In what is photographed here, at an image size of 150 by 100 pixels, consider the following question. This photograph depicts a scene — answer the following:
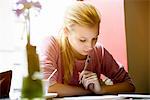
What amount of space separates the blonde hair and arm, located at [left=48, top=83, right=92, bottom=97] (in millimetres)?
42

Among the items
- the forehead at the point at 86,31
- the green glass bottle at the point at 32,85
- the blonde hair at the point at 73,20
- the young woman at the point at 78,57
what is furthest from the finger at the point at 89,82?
Answer: the green glass bottle at the point at 32,85

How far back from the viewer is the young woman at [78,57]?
5.63ft

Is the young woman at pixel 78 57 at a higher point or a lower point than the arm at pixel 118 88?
higher

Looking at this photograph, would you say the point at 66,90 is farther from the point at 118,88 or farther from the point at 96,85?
the point at 118,88

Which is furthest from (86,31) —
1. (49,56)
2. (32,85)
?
(32,85)

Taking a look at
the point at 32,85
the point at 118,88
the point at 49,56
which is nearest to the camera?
the point at 32,85

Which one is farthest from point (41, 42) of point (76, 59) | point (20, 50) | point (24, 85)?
Answer: point (24, 85)

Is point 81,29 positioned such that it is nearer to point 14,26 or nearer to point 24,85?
point 14,26

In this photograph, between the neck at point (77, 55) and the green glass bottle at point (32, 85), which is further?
the neck at point (77, 55)

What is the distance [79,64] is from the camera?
177cm

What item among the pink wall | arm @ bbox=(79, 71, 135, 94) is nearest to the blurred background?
the pink wall

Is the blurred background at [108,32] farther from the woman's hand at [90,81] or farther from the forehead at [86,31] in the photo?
the woman's hand at [90,81]

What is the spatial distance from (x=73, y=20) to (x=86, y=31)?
0.35 ft

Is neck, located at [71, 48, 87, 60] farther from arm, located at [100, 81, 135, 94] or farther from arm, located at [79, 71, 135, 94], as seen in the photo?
arm, located at [100, 81, 135, 94]
